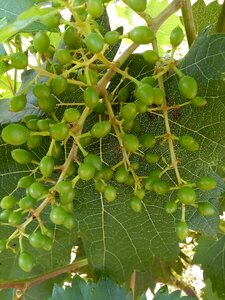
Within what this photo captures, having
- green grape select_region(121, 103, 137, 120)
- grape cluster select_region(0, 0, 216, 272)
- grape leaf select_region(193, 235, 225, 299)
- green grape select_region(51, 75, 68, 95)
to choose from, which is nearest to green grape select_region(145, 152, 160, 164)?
grape cluster select_region(0, 0, 216, 272)

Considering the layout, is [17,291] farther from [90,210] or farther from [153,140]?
[153,140]

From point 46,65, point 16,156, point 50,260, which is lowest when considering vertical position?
point 50,260

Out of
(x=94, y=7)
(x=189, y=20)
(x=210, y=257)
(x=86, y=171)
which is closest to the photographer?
(x=94, y=7)

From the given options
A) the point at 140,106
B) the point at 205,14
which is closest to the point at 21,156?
the point at 140,106

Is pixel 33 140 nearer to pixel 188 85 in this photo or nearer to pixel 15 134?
pixel 15 134

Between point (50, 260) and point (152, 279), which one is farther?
point (152, 279)

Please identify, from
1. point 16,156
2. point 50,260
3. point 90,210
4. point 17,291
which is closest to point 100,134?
point 16,156

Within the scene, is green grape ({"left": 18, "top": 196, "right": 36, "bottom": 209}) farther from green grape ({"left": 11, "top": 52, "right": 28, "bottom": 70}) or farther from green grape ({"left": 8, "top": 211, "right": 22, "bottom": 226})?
green grape ({"left": 11, "top": 52, "right": 28, "bottom": 70})
